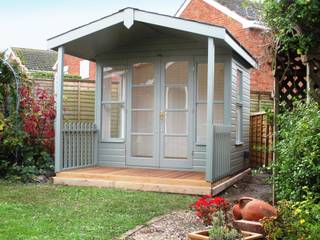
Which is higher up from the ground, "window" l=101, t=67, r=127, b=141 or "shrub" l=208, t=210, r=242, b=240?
"window" l=101, t=67, r=127, b=141

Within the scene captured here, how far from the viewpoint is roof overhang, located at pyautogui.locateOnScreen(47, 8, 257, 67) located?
7.29m

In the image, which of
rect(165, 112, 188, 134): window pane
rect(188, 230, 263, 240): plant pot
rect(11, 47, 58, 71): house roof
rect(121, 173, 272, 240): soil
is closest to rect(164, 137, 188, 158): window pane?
rect(165, 112, 188, 134): window pane

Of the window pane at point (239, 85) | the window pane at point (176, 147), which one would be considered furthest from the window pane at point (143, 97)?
the window pane at point (239, 85)

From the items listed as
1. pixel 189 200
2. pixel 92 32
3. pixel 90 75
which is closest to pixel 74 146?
pixel 92 32

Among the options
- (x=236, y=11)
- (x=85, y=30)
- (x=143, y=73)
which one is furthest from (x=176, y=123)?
(x=236, y=11)

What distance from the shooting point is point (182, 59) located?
28.7 feet

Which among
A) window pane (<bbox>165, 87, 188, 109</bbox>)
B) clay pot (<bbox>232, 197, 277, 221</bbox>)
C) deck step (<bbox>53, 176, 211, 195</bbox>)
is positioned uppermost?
window pane (<bbox>165, 87, 188, 109</bbox>)

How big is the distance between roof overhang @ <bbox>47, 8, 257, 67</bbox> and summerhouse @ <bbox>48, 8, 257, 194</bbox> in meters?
0.02

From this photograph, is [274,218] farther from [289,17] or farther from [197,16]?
[197,16]

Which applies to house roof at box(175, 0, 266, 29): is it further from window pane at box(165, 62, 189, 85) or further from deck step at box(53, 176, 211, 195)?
deck step at box(53, 176, 211, 195)

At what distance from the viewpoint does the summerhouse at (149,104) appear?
25.9 feet

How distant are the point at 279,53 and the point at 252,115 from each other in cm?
548

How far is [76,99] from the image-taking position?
433 inches

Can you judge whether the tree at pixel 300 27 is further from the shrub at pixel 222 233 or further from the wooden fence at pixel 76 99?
the wooden fence at pixel 76 99
